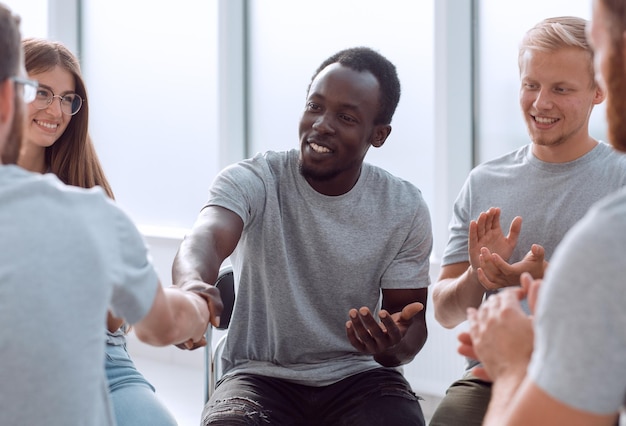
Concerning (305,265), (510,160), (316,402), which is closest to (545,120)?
(510,160)

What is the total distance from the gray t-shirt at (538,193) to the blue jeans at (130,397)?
2.92ft

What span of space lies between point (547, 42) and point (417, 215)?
23.7 inches

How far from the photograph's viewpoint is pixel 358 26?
4160 mm

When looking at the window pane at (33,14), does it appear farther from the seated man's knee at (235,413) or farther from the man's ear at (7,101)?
the man's ear at (7,101)

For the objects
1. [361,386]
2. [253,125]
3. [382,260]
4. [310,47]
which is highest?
[310,47]

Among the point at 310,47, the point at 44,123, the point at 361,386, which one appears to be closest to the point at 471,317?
the point at 361,386

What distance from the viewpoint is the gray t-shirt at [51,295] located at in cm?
104

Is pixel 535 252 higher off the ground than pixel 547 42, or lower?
lower

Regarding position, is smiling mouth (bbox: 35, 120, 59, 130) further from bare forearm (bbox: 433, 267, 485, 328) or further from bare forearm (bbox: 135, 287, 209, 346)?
bare forearm (bbox: 433, 267, 485, 328)

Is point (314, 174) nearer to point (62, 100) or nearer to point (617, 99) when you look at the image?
point (62, 100)

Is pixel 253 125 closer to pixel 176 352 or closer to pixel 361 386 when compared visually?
pixel 176 352

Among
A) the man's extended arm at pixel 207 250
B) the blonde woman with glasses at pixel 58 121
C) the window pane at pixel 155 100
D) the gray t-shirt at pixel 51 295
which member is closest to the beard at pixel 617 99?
the gray t-shirt at pixel 51 295

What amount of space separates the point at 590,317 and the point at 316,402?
130cm

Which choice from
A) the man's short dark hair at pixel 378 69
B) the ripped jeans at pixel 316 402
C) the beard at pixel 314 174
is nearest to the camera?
the ripped jeans at pixel 316 402
